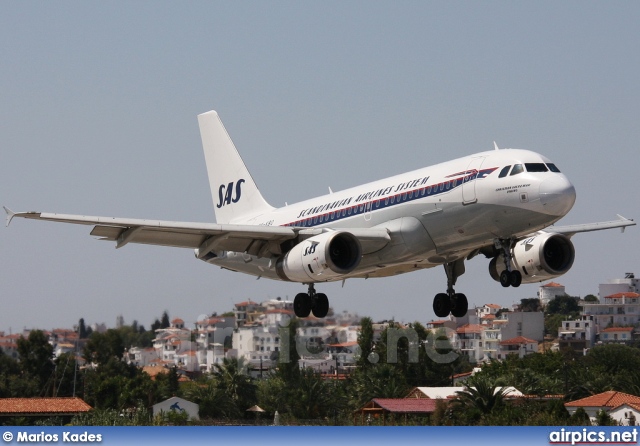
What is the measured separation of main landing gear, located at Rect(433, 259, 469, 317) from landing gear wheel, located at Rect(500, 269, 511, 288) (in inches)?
175

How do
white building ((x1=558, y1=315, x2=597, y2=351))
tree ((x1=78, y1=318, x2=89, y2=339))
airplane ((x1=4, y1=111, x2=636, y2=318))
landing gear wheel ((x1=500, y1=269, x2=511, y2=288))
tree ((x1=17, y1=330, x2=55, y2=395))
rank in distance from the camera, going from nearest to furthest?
airplane ((x1=4, y1=111, x2=636, y2=318)), landing gear wheel ((x1=500, y1=269, x2=511, y2=288)), tree ((x1=78, y1=318, x2=89, y2=339)), tree ((x1=17, y1=330, x2=55, y2=395)), white building ((x1=558, y1=315, x2=597, y2=351))

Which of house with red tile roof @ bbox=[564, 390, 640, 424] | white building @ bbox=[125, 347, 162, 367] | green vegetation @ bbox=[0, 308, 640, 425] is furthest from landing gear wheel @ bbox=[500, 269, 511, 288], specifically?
white building @ bbox=[125, 347, 162, 367]

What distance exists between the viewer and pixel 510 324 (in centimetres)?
12238

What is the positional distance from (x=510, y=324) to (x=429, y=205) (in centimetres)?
8293

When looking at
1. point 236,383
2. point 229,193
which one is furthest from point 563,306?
point 229,193

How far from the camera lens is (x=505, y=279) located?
4197cm

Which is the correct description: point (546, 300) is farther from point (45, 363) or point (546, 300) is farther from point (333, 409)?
point (333, 409)

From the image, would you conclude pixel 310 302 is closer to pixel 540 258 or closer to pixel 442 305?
pixel 442 305

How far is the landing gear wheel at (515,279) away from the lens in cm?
4169

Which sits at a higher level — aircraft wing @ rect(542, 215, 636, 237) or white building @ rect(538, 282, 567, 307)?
white building @ rect(538, 282, 567, 307)

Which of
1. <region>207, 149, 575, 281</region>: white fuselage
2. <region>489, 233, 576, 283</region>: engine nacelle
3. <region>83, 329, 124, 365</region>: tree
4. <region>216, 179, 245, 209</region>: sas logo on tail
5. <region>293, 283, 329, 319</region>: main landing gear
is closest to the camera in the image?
<region>207, 149, 575, 281</region>: white fuselage

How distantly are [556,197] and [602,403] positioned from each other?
40.1 m

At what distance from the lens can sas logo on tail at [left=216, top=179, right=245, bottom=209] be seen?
183ft

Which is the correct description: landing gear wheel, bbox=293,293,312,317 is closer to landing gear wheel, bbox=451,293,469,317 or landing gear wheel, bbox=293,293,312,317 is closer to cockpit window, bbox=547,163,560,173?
landing gear wheel, bbox=451,293,469,317
